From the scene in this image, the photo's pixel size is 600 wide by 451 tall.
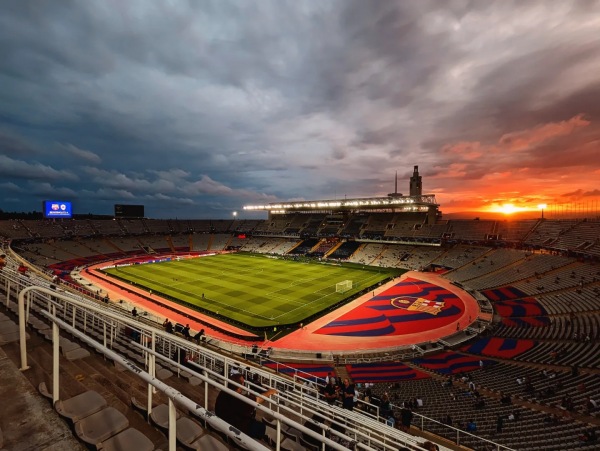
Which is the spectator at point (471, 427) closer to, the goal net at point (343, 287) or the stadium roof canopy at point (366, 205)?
the goal net at point (343, 287)

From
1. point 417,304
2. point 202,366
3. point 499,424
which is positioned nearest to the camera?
point 202,366

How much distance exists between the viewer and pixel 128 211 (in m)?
90.3

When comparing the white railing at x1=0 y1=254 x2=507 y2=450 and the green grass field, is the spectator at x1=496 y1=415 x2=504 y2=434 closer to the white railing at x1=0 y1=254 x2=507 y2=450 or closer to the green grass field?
the white railing at x1=0 y1=254 x2=507 y2=450

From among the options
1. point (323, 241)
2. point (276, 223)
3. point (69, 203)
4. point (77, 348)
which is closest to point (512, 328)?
point (77, 348)

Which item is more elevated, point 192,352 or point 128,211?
point 128,211

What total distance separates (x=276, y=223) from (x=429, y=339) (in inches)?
3003

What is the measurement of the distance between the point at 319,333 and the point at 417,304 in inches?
600

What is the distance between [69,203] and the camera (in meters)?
71.9

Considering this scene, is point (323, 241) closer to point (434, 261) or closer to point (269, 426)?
point (434, 261)

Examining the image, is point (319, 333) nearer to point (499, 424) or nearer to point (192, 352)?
point (499, 424)

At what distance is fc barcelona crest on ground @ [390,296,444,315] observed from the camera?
1399 inches

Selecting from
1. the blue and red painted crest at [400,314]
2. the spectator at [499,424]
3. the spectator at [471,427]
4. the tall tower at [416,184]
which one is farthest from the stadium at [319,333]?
the tall tower at [416,184]

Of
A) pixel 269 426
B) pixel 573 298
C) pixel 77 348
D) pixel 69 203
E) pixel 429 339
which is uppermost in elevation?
pixel 69 203

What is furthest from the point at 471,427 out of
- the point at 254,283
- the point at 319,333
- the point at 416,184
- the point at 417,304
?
the point at 416,184
